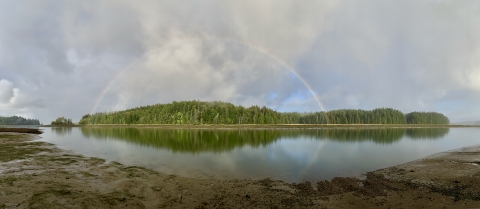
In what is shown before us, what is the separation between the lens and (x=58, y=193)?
10.7 metres

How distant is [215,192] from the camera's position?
40.5 ft

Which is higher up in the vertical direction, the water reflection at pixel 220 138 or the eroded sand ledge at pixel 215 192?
the eroded sand ledge at pixel 215 192

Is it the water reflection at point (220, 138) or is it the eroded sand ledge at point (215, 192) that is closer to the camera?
the eroded sand ledge at point (215, 192)

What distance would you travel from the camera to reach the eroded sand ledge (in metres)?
10.2

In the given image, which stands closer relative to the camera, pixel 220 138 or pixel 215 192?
pixel 215 192

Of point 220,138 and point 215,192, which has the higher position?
point 215,192

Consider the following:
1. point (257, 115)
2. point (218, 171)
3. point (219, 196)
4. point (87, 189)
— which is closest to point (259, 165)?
point (218, 171)

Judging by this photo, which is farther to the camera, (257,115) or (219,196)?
(257,115)

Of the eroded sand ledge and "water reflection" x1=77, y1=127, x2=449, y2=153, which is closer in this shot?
the eroded sand ledge

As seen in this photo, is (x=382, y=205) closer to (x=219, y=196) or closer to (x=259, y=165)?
(x=219, y=196)

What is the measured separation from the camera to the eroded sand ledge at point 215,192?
10.2 meters

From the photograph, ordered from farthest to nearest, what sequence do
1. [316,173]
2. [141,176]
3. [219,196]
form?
[316,173]
[141,176]
[219,196]

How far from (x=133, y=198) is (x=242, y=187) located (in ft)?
21.1

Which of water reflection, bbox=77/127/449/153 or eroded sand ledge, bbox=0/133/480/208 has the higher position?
eroded sand ledge, bbox=0/133/480/208
